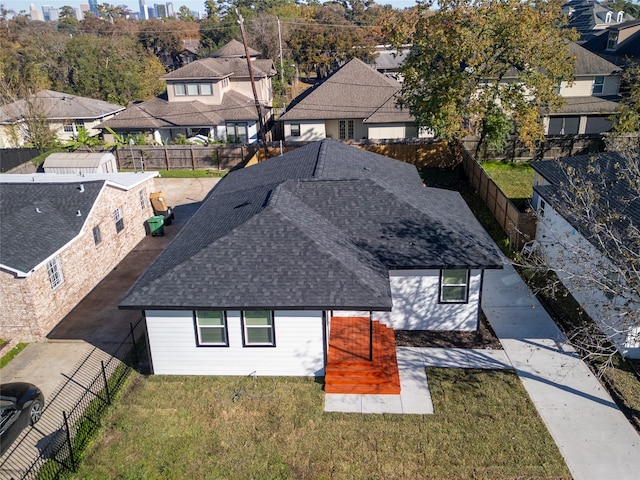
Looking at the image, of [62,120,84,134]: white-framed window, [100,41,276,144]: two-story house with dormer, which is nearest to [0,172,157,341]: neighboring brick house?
[100,41,276,144]: two-story house with dormer

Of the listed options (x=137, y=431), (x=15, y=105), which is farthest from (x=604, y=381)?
(x=15, y=105)

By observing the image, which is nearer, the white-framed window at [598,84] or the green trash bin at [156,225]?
the green trash bin at [156,225]

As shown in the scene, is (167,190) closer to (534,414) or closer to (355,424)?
(355,424)

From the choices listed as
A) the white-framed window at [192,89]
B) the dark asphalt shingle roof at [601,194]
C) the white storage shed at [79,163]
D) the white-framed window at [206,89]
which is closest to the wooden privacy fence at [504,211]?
the dark asphalt shingle roof at [601,194]

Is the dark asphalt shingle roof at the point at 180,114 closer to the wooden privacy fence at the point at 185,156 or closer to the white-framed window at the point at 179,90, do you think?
the white-framed window at the point at 179,90

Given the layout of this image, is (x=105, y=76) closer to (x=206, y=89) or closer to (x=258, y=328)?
(x=206, y=89)

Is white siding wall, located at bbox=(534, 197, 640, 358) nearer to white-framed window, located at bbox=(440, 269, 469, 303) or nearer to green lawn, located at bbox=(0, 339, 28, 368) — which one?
white-framed window, located at bbox=(440, 269, 469, 303)
